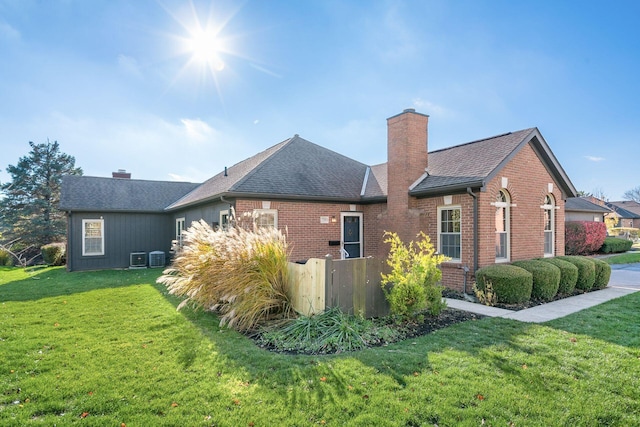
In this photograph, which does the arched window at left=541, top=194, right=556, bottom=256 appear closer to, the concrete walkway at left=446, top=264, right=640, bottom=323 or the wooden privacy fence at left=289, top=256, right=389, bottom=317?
the concrete walkway at left=446, top=264, right=640, bottom=323

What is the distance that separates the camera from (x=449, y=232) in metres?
9.73

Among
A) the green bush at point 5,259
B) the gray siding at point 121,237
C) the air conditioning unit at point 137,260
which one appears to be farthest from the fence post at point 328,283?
the green bush at point 5,259

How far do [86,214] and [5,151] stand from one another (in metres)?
15.1

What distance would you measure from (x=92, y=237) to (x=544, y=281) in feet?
58.5

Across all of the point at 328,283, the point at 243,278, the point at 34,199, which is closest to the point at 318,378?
the point at 328,283

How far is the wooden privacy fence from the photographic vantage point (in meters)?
5.88

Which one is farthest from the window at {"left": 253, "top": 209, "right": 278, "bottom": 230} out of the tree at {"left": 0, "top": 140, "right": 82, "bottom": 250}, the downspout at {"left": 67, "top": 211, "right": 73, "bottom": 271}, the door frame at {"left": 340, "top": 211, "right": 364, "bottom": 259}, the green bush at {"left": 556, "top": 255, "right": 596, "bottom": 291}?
the tree at {"left": 0, "top": 140, "right": 82, "bottom": 250}

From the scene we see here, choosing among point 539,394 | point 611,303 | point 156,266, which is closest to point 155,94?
point 156,266

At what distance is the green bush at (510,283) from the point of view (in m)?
7.60

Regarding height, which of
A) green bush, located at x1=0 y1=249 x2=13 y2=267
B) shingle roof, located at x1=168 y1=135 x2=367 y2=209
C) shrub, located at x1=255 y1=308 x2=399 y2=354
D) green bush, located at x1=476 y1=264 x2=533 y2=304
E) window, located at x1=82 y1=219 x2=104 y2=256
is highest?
shingle roof, located at x1=168 y1=135 x2=367 y2=209

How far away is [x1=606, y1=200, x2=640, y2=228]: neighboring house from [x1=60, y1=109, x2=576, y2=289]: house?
39696 millimetres

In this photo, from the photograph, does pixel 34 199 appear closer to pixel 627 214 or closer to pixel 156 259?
pixel 156 259

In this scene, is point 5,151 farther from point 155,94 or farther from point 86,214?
point 155,94

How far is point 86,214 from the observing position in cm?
1548
